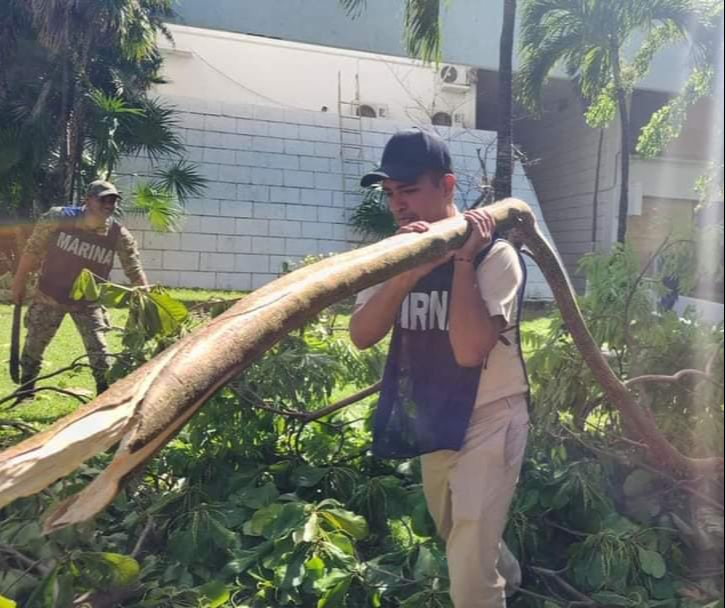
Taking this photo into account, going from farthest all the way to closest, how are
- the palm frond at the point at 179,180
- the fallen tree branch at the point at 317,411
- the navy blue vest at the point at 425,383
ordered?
the palm frond at the point at 179,180 → the fallen tree branch at the point at 317,411 → the navy blue vest at the point at 425,383

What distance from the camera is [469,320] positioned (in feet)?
6.58

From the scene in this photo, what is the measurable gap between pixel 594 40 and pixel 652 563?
930 centimetres

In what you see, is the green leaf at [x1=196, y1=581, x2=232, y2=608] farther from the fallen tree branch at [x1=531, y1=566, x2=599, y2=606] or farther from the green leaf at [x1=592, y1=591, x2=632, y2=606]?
the green leaf at [x1=592, y1=591, x2=632, y2=606]

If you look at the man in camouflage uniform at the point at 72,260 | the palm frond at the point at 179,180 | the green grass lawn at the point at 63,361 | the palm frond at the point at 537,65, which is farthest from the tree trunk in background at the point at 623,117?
the man in camouflage uniform at the point at 72,260

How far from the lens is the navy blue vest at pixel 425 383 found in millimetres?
2146

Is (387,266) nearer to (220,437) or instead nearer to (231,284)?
(220,437)

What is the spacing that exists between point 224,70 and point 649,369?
1259 centimetres

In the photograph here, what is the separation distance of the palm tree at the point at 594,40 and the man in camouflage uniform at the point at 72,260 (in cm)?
725

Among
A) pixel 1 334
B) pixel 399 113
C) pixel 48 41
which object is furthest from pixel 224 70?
pixel 1 334

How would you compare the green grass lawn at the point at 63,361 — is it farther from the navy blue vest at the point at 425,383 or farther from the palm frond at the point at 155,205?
the palm frond at the point at 155,205

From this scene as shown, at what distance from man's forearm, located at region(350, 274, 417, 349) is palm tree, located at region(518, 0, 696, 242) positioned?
825cm

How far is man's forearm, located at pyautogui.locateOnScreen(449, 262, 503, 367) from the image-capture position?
1993 millimetres

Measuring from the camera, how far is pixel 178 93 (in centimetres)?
1381

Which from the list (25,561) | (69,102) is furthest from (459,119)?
(25,561)
